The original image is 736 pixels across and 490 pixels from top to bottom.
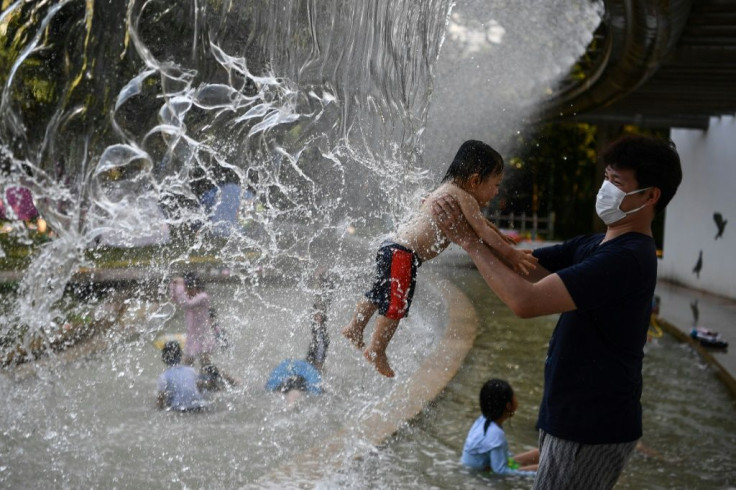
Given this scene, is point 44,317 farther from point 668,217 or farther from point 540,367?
point 668,217

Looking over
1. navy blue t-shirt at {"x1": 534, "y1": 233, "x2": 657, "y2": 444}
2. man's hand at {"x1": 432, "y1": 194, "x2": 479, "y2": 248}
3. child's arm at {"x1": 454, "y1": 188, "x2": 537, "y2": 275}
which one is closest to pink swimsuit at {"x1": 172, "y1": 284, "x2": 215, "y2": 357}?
child's arm at {"x1": 454, "y1": 188, "x2": 537, "y2": 275}

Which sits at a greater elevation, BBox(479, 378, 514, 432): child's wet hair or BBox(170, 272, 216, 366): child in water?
BBox(170, 272, 216, 366): child in water

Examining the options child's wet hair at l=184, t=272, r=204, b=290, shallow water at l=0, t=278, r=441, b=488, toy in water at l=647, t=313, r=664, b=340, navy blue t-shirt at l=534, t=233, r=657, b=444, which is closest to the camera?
navy blue t-shirt at l=534, t=233, r=657, b=444

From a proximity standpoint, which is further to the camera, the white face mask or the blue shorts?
the blue shorts

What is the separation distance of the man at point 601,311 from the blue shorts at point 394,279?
1.93ft

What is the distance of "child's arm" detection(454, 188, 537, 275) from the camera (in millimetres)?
2680

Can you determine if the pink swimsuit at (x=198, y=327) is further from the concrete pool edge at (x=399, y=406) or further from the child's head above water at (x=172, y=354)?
the concrete pool edge at (x=399, y=406)

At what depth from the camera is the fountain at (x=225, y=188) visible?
3.14m

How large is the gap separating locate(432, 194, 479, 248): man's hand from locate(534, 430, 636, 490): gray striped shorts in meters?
0.66

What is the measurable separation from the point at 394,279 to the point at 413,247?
0.47 feet

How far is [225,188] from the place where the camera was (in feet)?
12.2

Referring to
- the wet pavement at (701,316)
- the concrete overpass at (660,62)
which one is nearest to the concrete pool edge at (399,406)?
the wet pavement at (701,316)

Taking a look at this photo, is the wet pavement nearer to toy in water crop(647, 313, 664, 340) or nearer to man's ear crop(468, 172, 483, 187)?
toy in water crop(647, 313, 664, 340)

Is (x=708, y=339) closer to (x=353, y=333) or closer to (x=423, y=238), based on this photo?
(x=353, y=333)
